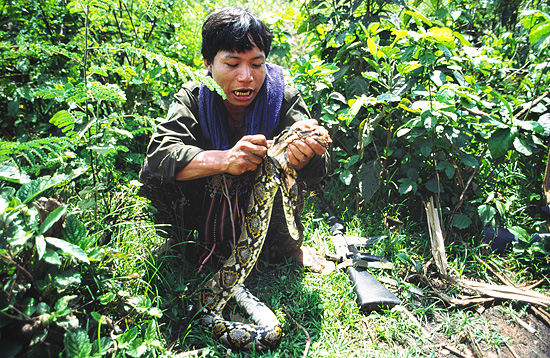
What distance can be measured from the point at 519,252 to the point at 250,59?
2.43m

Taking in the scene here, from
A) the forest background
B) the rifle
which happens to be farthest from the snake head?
the rifle

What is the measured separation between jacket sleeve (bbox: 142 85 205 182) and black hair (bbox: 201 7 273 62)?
0.37 meters

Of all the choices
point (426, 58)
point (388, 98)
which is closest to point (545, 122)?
point (426, 58)

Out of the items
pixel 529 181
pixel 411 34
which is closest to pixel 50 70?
pixel 411 34

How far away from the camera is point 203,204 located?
2479mm

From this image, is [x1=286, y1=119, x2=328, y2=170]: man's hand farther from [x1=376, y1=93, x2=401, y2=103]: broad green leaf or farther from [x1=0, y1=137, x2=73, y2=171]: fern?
[x1=0, y1=137, x2=73, y2=171]: fern

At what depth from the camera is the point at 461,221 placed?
2857 millimetres

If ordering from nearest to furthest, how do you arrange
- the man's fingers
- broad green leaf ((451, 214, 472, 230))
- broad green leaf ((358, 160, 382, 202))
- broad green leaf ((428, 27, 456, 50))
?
the man's fingers
broad green leaf ((428, 27, 456, 50))
broad green leaf ((451, 214, 472, 230))
broad green leaf ((358, 160, 382, 202))

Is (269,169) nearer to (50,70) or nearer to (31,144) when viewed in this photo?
(31,144)

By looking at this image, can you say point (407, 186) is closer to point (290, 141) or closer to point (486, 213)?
point (486, 213)

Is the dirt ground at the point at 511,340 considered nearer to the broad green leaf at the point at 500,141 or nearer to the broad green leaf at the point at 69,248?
the broad green leaf at the point at 500,141

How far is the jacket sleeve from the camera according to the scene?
6.84 ft

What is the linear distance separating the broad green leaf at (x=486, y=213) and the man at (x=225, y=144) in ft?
4.21

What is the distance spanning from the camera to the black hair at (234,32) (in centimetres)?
216
